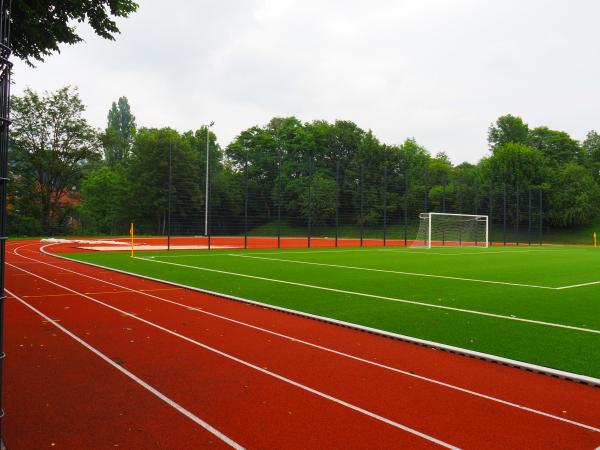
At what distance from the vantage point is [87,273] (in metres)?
13.7

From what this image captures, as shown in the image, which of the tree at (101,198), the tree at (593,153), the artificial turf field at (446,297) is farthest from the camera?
the tree at (593,153)

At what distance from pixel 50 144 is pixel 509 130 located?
59.6 m

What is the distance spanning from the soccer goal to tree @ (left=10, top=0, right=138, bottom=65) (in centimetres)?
2464

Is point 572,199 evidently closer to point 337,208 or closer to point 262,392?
point 337,208

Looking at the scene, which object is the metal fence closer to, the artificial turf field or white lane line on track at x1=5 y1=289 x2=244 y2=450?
the artificial turf field

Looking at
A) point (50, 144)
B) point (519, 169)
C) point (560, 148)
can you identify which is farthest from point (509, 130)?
point (50, 144)

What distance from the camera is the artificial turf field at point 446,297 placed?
6.26 metres

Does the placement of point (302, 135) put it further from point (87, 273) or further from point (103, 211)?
point (87, 273)

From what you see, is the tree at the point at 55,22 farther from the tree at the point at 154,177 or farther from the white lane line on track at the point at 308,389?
the tree at the point at 154,177

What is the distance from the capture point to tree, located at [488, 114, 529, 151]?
6944cm

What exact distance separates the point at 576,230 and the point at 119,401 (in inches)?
2133

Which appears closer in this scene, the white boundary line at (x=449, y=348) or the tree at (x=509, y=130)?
the white boundary line at (x=449, y=348)

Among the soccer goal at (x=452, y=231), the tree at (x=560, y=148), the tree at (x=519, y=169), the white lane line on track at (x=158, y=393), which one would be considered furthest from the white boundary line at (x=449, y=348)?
the tree at (x=560, y=148)

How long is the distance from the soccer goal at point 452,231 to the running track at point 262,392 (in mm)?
27698
